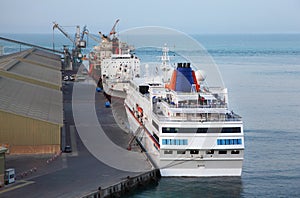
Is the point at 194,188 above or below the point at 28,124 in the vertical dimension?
below

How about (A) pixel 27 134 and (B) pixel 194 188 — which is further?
(A) pixel 27 134

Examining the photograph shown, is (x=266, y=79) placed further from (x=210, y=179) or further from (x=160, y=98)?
(x=210, y=179)

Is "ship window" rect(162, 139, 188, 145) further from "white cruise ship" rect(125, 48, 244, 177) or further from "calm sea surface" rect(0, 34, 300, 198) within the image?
"calm sea surface" rect(0, 34, 300, 198)

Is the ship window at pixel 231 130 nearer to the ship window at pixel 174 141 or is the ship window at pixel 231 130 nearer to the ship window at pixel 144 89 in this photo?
the ship window at pixel 174 141

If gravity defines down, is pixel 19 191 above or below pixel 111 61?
below

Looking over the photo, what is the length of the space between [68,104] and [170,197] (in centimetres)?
2950

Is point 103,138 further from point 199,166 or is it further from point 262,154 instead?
point 262,154

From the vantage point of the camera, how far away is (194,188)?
1083 inches

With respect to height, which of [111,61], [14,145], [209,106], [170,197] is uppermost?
[111,61]

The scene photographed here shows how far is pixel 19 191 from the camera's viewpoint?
947 inches

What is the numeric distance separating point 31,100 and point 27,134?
7.41 metres

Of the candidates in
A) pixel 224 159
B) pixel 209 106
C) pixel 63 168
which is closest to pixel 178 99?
pixel 209 106

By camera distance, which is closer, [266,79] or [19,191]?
[19,191]

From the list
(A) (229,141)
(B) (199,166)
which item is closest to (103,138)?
(B) (199,166)
